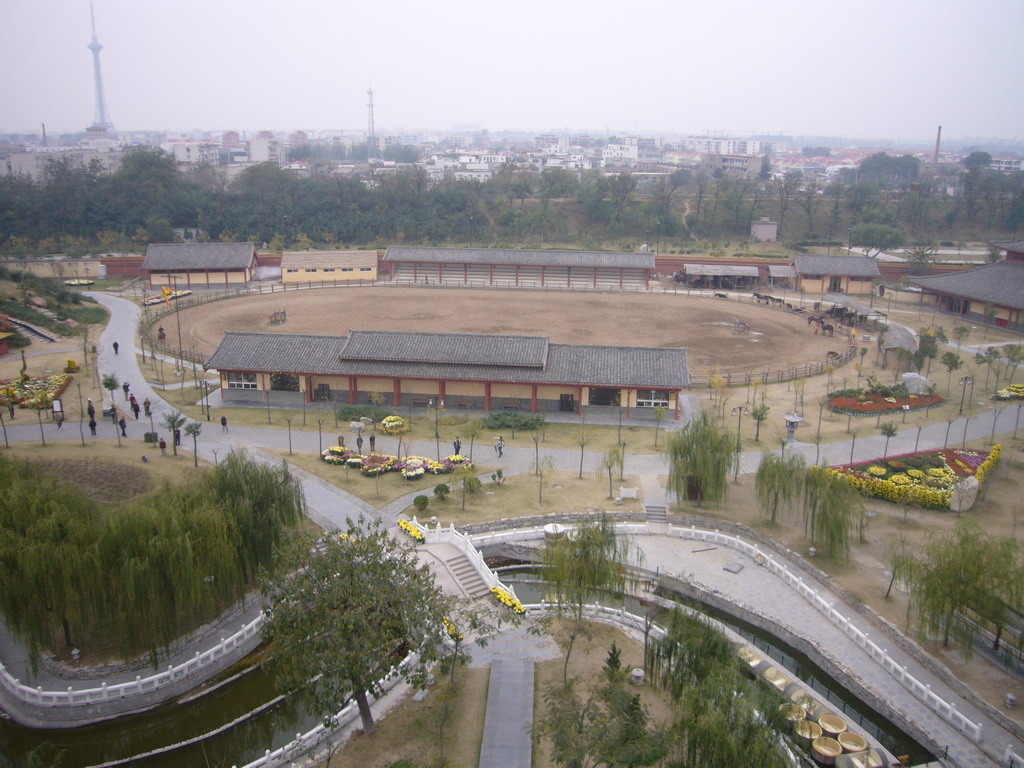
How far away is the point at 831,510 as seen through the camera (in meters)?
22.2

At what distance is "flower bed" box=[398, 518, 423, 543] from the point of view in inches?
903

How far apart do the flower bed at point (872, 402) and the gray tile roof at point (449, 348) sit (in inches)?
540

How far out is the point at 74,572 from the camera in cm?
1708

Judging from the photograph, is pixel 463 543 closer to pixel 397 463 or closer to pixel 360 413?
pixel 397 463

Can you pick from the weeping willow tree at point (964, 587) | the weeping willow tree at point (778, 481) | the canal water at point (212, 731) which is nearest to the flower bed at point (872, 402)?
the weeping willow tree at point (778, 481)

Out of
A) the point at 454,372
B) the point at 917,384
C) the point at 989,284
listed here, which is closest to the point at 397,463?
the point at 454,372

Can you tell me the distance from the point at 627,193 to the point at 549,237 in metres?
11.9

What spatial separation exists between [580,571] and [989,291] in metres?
46.6

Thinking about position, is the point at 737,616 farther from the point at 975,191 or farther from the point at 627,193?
the point at 975,191

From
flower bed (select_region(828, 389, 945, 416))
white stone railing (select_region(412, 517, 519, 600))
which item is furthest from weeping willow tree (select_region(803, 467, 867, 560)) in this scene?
flower bed (select_region(828, 389, 945, 416))

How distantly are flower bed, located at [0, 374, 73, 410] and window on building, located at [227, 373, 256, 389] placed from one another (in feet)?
23.9

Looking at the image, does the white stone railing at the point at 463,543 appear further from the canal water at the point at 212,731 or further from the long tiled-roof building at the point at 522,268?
the long tiled-roof building at the point at 522,268

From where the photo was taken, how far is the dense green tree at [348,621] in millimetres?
14195

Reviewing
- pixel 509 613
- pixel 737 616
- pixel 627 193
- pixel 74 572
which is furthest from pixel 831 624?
pixel 627 193
